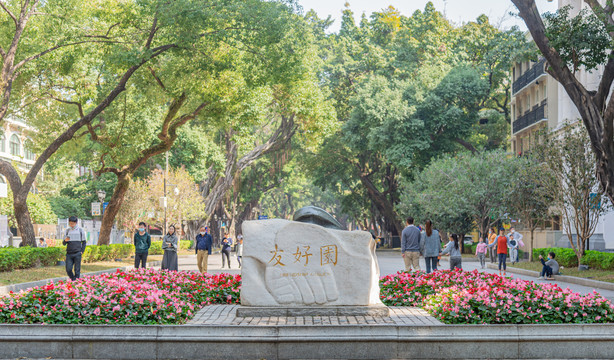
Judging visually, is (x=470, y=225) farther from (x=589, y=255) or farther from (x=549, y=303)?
(x=549, y=303)

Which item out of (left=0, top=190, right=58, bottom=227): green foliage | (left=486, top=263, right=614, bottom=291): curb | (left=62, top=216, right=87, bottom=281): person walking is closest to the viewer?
(left=62, top=216, right=87, bottom=281): person walking

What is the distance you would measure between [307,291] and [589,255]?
17082mm

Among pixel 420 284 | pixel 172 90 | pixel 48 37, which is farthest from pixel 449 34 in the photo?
pixel 420 284

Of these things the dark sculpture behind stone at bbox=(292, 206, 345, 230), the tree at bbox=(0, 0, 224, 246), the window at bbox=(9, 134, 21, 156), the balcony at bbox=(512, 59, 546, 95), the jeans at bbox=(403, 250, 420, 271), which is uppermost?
the balcony at bbox=(512, 59, 546, 95)

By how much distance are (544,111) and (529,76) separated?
3819mm

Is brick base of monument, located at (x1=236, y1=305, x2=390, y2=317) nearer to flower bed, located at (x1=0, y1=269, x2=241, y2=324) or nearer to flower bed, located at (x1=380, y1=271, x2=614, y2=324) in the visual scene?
flower bed, located at (x1=0, y1=269, x2=241, y2=324)

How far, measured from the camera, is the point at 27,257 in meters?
23.0

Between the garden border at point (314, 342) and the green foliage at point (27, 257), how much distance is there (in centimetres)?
1308

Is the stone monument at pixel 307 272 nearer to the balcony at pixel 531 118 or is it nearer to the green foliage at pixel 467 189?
the green foliage at pixel 467 189

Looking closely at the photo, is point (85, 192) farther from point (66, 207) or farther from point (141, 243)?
point (141, 243)

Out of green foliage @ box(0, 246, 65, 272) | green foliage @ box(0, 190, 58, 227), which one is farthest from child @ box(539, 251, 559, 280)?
green foliage @ box(0, 190, 58, 227)

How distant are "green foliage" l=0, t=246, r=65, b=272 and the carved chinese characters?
12806mm

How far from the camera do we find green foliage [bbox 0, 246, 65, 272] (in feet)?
70.2

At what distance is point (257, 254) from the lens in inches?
432
